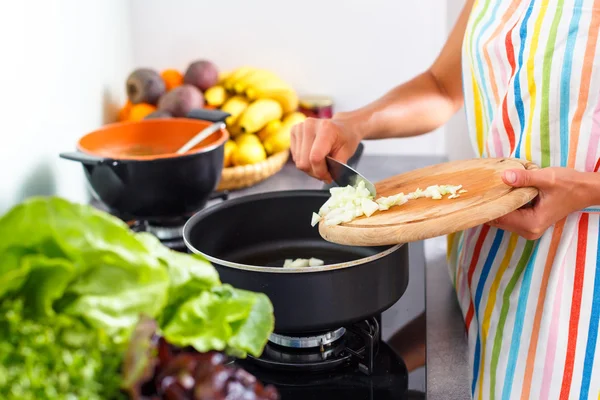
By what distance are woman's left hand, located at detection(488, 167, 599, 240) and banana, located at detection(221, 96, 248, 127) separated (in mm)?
894

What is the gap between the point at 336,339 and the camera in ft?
3.10

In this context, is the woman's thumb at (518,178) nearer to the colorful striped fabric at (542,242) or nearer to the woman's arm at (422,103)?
the colorful striped fabric at (542,242)

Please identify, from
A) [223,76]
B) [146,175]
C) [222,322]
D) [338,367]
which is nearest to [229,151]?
[223,76]

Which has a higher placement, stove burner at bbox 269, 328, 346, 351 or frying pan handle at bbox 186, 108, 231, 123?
frying pan handle at bbox 186, 108, 231, 123

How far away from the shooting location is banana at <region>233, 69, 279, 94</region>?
1.74 meters

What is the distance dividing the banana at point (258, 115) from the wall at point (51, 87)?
1.06 feet

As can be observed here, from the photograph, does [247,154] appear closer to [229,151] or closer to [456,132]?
[229,151]

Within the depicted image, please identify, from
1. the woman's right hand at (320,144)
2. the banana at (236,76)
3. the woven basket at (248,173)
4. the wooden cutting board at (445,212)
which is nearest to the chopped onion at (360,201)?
the wooden cutting board at (445,212)

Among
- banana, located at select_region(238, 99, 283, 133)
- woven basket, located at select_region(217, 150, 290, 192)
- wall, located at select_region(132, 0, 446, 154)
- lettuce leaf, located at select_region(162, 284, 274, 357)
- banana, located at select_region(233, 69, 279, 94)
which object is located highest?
wall, located at select_region(132, 0, 446, 154)

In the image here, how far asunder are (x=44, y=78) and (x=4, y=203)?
282 millimetres

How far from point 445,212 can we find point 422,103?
0.52 meters

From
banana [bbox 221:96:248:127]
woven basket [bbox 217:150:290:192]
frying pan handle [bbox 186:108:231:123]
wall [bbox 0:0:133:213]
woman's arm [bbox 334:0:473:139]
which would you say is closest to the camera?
wall [bbox 0:0:133:213]

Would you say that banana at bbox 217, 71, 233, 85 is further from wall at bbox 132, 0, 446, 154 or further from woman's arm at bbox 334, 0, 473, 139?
woman's arm at bbox 334, 0, 473, 139

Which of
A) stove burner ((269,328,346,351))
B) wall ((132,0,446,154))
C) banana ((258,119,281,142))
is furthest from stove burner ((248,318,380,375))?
Result: wall ((132,0,446,154))
